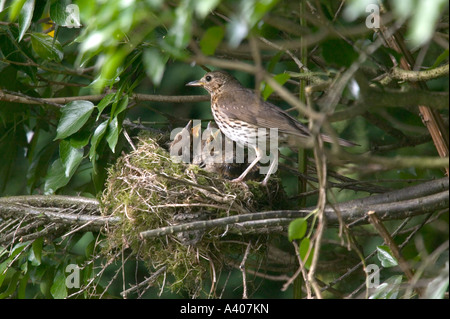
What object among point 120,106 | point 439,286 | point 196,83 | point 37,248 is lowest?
point 439,286

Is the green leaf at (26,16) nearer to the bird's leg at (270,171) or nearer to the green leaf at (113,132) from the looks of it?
the green leaf at (113,132)

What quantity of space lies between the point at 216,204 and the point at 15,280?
1374 mm

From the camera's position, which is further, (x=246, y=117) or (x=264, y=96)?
(x=246, y=117)

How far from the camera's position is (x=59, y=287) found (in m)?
3.72

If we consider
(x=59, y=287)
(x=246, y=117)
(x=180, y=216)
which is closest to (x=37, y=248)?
(x=59, y=287)

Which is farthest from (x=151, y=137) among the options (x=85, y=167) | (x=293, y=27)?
(x=293, y=27)

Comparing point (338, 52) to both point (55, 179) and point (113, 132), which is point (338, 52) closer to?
point (113, 132)

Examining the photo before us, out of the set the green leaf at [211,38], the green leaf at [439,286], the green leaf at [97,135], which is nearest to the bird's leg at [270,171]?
the green leaf at [97,135]

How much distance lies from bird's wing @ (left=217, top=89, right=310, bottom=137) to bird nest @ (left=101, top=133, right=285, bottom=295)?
0.52 meters

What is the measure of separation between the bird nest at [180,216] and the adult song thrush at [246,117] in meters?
0.43

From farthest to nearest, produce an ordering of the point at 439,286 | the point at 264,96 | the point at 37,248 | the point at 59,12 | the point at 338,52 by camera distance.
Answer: the point at 37,248 → the point at 59,12 → the point at 264,96 → the point at 338,52 → the point at 439,286

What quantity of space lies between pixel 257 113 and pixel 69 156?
50.1 inches
